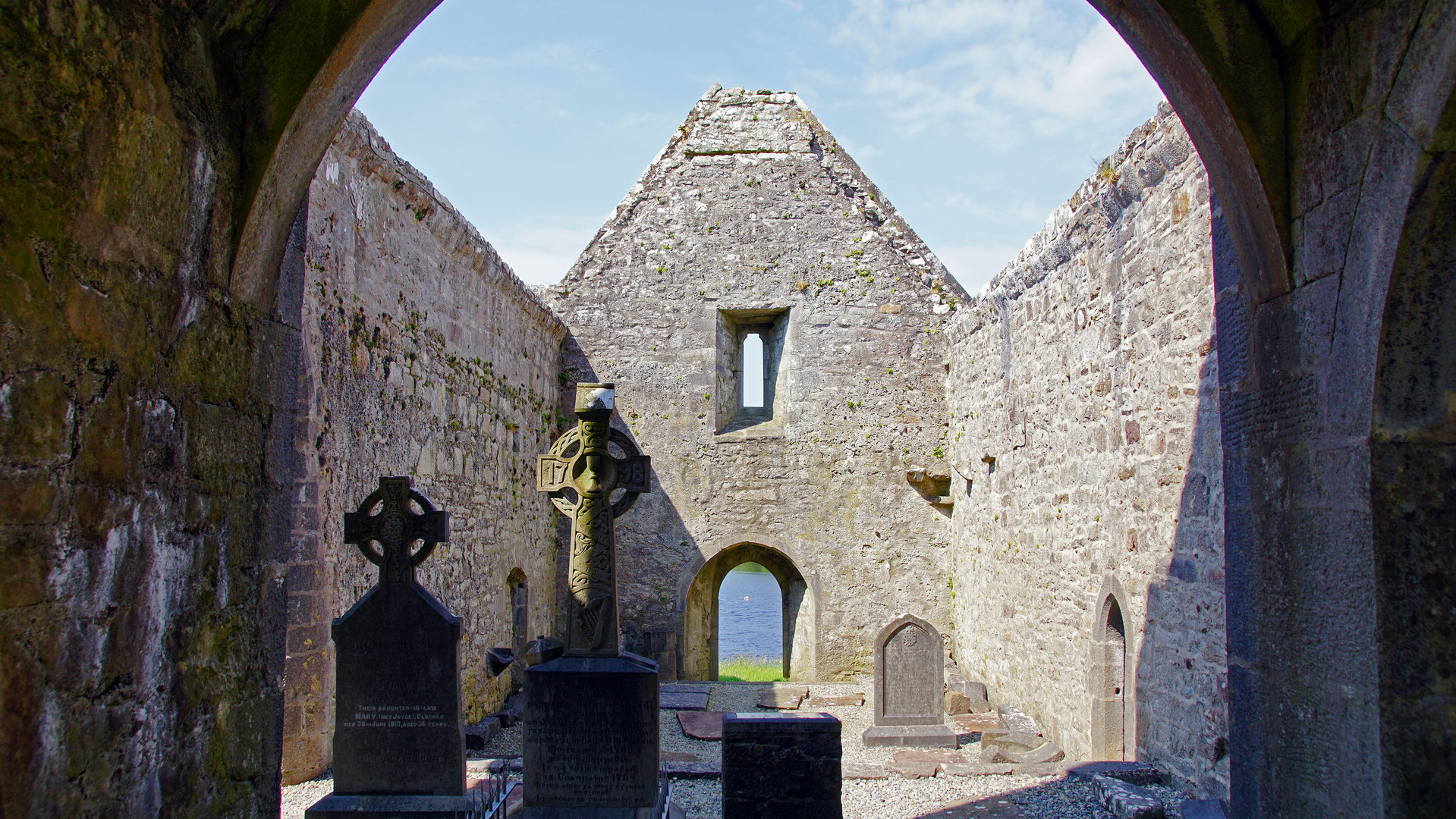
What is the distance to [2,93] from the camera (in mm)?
1682

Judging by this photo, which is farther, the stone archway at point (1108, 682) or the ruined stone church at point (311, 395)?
the stone archway at point (1108, 682)

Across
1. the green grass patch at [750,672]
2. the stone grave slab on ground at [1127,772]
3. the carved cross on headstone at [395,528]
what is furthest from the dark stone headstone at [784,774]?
the green grass patch at [750,672]

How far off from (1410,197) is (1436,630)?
1.00m

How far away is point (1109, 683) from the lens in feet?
22.6

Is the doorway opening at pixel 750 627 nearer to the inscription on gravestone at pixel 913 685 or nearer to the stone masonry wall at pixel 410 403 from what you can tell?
the inscription on gravestone at pixel 913 685

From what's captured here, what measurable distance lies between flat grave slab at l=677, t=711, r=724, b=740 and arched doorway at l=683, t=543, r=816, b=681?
265cm

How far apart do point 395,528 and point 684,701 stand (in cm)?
567

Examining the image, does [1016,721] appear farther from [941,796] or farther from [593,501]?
[593,501]

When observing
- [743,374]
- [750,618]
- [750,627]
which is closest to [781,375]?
[743,374]

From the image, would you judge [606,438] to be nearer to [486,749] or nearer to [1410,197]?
[486,749]

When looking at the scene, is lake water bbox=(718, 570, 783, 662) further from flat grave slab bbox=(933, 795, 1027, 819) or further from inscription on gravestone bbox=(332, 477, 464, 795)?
inscription on gravestone bbox=(332, 477, 464, 795)

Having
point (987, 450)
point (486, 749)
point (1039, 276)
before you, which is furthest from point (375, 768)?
point (987, 450)

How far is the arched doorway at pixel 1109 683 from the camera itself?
6832 mm

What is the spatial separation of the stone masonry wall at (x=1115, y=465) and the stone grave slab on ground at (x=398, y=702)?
403cm
